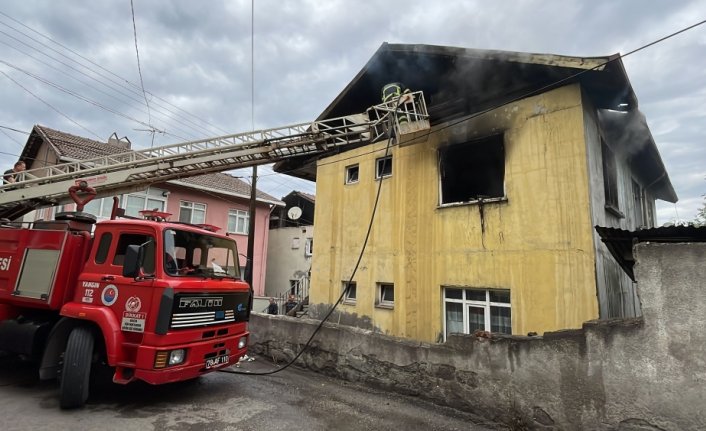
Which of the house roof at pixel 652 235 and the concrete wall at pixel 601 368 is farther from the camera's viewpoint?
the house roof at pixel 652 235

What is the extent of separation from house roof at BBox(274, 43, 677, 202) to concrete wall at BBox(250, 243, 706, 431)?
3842 millimetres

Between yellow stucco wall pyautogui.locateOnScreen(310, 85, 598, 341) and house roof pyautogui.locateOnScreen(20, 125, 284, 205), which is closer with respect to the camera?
yellow stucco wall pyautogui.locateOnScreen(310, 85, 598, 341)

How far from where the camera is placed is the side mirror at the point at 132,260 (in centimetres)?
522

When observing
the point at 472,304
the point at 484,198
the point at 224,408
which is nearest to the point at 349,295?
the point at 472,304

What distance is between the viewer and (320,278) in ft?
32.7

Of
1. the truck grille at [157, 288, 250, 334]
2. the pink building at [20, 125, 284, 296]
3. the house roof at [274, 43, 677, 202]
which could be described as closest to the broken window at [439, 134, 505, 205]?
the house roof at [274, 43, 677, 202]

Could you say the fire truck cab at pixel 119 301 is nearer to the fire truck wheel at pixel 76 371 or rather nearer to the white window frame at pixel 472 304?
the fire truck wheel at pixel 76 371

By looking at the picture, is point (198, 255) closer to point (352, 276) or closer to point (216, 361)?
point (216, 361)

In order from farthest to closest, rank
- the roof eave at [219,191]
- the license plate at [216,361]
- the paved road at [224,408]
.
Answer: the roof eave at [219,191], the license plate at [216,361], the paved road at [224,408]

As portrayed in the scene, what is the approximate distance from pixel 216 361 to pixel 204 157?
4900mm

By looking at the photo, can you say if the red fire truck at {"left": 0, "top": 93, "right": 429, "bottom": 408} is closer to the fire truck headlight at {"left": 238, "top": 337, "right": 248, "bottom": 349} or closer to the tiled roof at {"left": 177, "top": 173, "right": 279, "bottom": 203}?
the fire truck headlight at {"left": 238, "top": 337, "right": 248, "bottom": 349}

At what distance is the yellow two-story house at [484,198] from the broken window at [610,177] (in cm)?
6

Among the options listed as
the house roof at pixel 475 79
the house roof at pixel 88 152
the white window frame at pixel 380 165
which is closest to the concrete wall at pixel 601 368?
the house roof at pixel 475 79

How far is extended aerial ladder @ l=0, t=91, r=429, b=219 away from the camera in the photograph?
8.09 metres
